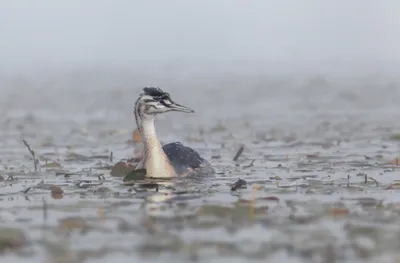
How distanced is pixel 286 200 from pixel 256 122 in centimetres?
1595

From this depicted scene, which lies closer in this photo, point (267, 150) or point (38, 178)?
point (38, 178)

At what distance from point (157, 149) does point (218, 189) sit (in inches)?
72.9

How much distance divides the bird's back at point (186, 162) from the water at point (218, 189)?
31 cm

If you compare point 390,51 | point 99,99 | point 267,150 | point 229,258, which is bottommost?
point 229,258

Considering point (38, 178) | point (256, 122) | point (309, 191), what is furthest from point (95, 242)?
point (256, 122)

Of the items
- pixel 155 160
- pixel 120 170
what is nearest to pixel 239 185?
pixel 155 160

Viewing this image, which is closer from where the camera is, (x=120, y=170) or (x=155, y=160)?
(x=155, y=160)

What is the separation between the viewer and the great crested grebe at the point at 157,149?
17.5 m

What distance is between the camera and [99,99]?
123 feet

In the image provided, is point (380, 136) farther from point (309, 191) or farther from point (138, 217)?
point (138, 217)

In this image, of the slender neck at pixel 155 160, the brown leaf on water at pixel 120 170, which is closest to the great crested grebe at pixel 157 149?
the slender neck at pixel 155 160

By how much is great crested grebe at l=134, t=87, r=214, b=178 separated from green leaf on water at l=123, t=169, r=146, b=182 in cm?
8

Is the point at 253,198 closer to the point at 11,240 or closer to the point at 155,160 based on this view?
the point at 155,160

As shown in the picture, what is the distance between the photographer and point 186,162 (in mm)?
18094
